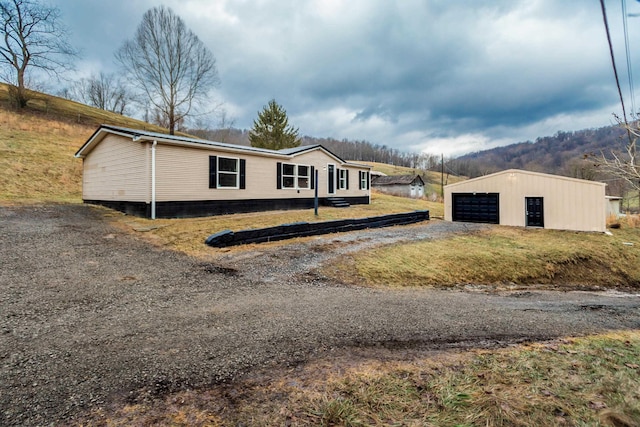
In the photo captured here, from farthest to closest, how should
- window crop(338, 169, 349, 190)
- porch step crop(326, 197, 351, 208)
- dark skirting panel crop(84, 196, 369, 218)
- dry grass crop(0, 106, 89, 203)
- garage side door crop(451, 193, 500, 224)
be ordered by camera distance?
window crop(338, 169, 349, 190) → porch step crop(326, 197, 351, 208) → garage side door crop(451, 193, 500, 224) → dry grass crop(0, 106, 89, 203) → dark skirting panel crop(84, 196, 369, 218)

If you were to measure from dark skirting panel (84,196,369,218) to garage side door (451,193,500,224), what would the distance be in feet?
32.1

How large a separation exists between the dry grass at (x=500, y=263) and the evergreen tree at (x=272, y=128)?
26046mm

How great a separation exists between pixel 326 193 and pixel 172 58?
18817 mm

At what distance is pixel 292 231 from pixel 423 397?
22.9 ft

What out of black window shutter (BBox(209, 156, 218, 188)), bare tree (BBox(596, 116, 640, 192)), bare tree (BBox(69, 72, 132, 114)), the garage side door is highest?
bare tree (BBox(69, 72, 132, 114))

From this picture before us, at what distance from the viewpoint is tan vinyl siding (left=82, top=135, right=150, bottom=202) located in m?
11.2

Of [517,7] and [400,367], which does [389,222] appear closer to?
[517,7]

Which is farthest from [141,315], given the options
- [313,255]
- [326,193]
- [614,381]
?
[326,193]

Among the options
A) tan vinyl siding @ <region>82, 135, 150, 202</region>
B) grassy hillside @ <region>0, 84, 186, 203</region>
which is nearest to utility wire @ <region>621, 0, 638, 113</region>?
tan vinyl siding @ <region>82, 135, 150, 202</region>

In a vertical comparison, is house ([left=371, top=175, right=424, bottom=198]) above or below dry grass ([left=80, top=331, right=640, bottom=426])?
above

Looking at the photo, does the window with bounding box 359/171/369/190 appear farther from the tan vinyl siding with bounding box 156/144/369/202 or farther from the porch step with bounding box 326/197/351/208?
the tan vinyl siding with bounding box 156/144/369/202

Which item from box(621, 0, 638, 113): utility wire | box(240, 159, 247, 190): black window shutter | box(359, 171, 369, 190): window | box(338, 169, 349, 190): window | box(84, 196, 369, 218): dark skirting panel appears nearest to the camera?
box(621, 0, 638, 113): utility wire

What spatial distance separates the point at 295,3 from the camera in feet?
42.2

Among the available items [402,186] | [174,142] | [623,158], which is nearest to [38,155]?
[174,142]
